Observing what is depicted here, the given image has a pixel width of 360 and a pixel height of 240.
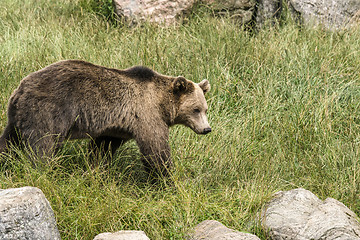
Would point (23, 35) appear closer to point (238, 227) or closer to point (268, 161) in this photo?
→ point (268, 161)

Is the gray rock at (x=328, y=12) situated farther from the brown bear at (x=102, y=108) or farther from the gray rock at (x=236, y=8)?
the brown bear at (x=102, y=108)

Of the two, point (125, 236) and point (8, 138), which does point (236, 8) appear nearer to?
point (8, 138)

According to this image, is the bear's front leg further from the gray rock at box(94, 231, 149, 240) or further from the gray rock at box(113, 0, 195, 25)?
the gray rock at box(113, 0, 195, 25)

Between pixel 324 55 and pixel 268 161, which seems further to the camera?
pixel 324 55

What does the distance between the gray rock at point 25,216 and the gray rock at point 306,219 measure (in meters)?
1.98

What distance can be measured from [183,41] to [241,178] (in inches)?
132

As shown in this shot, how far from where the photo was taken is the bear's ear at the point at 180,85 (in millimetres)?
5426

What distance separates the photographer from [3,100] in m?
5.81

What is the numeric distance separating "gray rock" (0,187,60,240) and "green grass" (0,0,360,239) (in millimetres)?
599

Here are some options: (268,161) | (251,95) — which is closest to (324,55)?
(251,95)

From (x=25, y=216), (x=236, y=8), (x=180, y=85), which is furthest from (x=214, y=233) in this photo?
(x=236, y=8)

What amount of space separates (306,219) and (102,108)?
8.05 ft

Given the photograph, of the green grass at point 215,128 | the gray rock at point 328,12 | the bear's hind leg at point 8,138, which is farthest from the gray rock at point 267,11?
the bear's hind leg at point 8,138

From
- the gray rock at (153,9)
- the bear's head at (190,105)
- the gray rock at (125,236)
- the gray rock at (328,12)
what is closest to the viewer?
the gray rock at (125,236)
